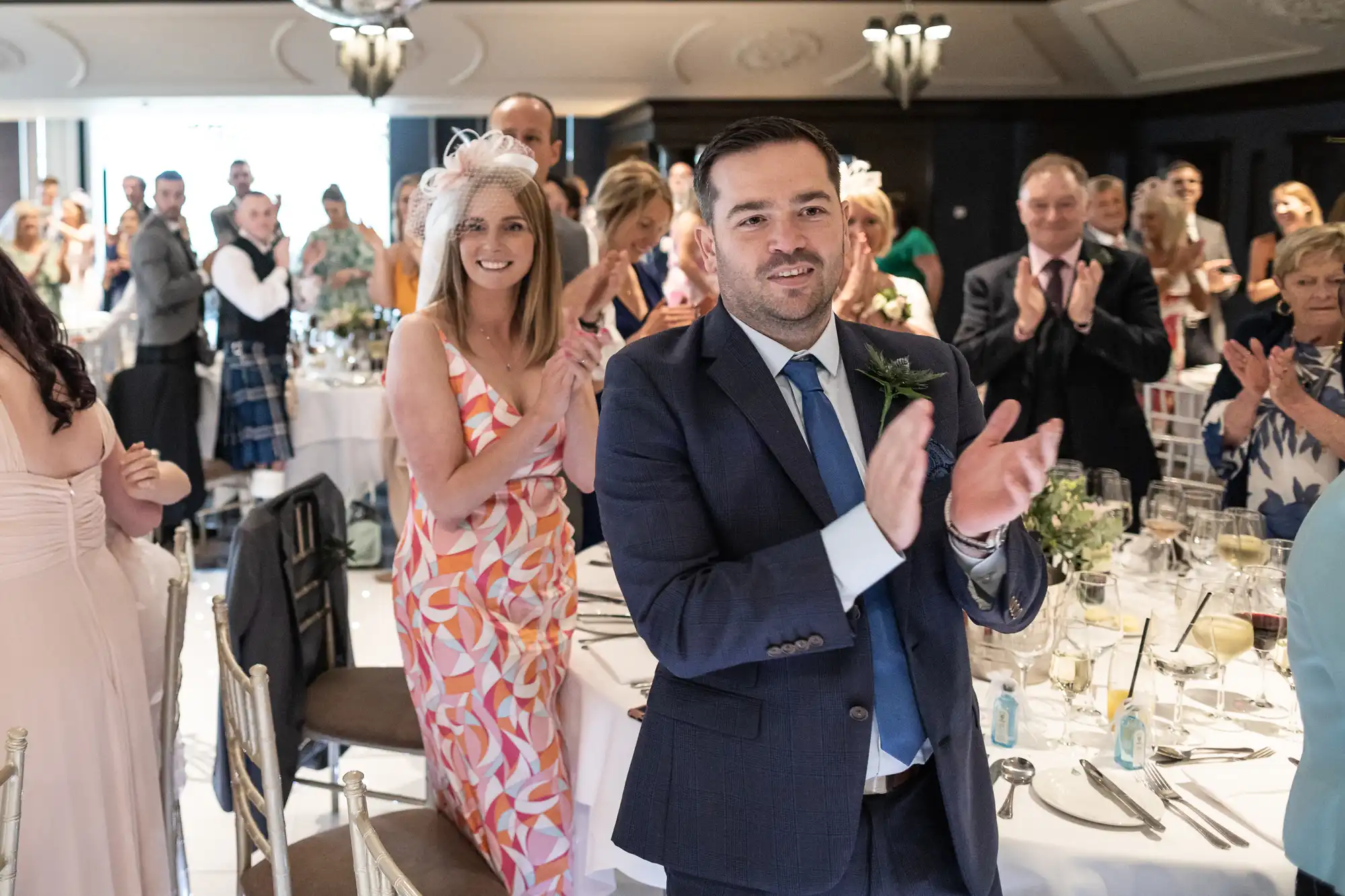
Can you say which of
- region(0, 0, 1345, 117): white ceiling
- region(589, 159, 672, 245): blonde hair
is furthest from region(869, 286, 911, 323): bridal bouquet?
region(0, 0, 1345, 117): white ceiling

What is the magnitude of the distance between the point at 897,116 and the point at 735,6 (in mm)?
1818

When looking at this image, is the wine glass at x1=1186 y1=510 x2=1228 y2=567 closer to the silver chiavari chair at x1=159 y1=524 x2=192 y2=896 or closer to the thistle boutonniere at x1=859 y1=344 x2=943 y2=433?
the thistle boutonniere at x1=859 y1=344 x2=943 y2=433

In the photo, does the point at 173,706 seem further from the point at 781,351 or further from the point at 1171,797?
the point at 1171,797

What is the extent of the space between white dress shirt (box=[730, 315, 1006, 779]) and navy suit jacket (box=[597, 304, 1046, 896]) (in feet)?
0.06

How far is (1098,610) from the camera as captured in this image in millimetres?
2293

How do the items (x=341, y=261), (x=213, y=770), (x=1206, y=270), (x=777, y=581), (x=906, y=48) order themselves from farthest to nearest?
(x=906, y=48) < (x=341, y=261) < (x=1206, y=270) < (x=213, y=770) < (x=777, y=581)

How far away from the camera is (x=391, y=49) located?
768cm

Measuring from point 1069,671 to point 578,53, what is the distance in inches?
370

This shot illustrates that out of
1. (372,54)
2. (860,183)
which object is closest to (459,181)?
(860,183)

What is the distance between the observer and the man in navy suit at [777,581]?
55.1 inches

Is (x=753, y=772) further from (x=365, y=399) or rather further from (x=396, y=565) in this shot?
(x=365, y=399)

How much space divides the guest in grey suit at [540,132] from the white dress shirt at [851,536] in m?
2.29

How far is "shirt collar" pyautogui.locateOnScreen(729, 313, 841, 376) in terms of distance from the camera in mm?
1486

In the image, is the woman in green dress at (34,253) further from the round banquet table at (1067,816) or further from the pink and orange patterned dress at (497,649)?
the round banquet table at (1067,816)
